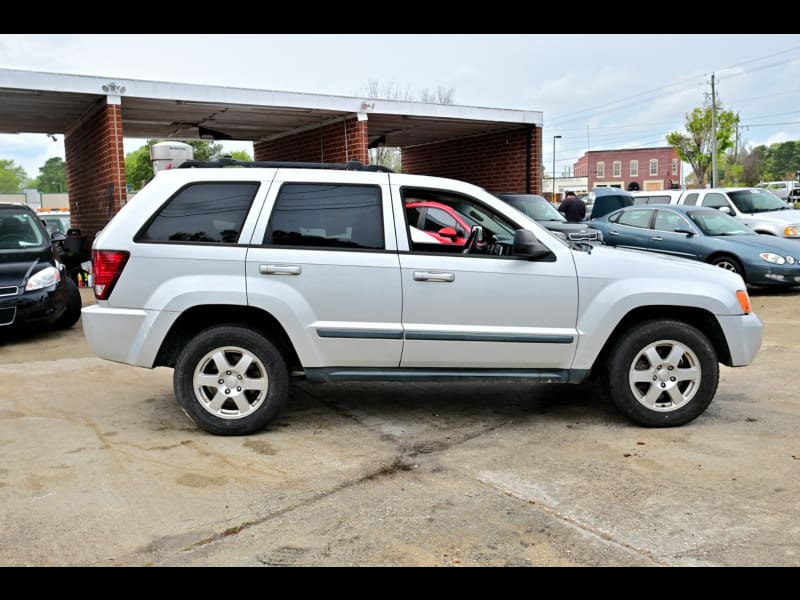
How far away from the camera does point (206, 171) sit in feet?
17.2

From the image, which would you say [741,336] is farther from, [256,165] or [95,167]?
[95,167]

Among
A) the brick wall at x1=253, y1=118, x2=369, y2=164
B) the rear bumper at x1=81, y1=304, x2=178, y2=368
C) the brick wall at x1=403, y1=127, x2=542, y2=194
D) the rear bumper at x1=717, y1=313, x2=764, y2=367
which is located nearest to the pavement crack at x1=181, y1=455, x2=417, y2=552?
the rear bumper at x1=81, y1=304, x2=178, y2=368

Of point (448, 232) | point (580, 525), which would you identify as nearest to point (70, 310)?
point (448, 232)

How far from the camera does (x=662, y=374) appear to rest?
Result: 5.26 meters

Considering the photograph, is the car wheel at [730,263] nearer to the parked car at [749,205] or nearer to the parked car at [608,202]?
the parked car at [749,205]

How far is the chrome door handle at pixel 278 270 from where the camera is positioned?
5.02m

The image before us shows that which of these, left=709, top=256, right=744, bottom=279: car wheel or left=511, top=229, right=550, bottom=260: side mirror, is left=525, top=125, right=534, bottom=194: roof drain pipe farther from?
left=511, top=229, right=550, bottom=260: side mirror

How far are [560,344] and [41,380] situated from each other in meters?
4.82

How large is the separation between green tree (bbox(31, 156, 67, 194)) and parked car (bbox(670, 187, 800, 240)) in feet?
404

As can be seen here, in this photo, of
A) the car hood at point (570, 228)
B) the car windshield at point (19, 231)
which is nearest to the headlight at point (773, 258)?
the car hood at point (570, 228)

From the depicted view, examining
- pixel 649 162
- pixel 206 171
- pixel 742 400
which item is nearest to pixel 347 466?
pixel 206 171

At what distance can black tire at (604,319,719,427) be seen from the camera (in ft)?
17.1
